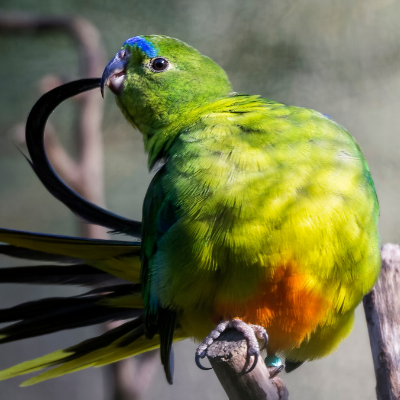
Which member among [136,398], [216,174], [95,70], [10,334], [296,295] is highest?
[95,70]

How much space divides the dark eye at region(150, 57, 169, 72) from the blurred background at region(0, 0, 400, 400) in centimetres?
134

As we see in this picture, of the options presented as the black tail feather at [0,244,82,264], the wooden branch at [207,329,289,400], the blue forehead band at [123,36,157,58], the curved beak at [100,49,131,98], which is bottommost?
the wooden branch at [207,329,289,400]

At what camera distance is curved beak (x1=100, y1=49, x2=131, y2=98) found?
157 cm

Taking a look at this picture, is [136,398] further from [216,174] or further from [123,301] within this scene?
[216,174]

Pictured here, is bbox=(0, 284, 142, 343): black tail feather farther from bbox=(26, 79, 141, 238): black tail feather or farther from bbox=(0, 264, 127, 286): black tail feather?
bbox=(26, 79, 141, 238): black tail feather

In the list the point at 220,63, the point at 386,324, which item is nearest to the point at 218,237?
the point at 386,324

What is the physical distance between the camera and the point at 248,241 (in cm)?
111

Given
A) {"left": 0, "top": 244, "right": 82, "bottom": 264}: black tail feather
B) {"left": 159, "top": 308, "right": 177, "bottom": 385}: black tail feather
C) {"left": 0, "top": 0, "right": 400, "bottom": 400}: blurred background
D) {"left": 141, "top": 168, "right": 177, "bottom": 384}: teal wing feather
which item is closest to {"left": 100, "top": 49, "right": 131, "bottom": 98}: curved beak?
{"left": 141, "top": 168, "right": 177, "bottom": 384}: teal wing feather

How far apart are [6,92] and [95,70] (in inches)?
41.5

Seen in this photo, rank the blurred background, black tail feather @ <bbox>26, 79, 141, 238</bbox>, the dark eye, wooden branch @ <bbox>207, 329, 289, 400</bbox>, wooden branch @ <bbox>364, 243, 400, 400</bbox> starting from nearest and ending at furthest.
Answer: wooden branch @ <bbox>207, 329, 289, 400</bbox> < wooden branch @ <bbox>364, 243, 400, 400</bbox> < black tail feather @ <bbox>26, 79, 141, 238</bbox> < the dark eye < the blurred background

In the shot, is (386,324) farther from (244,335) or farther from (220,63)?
(220,63)


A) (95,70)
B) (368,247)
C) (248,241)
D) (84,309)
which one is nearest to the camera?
(248,241)

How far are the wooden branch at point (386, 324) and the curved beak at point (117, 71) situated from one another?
3.05ft

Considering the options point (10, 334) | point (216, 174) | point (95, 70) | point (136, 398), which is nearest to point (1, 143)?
point (95, 70)
